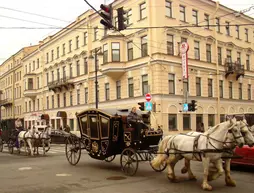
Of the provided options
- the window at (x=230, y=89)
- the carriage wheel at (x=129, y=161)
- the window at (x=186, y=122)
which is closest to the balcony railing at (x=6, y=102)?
the window at (x=230, y=89)

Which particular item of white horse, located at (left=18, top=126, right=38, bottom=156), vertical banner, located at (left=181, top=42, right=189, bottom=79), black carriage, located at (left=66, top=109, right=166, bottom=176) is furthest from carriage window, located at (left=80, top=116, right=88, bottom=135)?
vertical banner, located at (left=181, top=42, right=189, bottom=79)

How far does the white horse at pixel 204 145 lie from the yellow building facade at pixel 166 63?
1619 centimetres

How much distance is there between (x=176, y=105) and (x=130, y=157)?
20521 mm

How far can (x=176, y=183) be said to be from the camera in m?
9.34

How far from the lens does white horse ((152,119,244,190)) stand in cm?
834

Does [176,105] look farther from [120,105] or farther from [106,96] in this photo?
[106,96]

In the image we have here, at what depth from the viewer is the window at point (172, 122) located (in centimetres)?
3022

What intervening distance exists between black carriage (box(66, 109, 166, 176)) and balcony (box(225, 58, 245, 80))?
2585 centimetres

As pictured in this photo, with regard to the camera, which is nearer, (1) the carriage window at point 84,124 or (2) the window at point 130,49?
(1) the carriage window at point 84,124

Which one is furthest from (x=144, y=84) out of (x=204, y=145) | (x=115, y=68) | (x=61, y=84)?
(x=204, y=145)

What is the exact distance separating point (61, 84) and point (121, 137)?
34.4 m

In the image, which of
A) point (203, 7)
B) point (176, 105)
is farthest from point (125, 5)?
point (176, 105)

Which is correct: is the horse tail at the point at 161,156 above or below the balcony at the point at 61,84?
below

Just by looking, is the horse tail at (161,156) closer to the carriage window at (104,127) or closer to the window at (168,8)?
the carriage window at (104,127)
